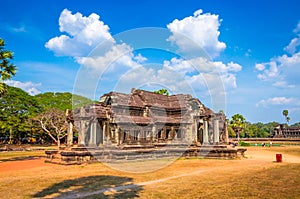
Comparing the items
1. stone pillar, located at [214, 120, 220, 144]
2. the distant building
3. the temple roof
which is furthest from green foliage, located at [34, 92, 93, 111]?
the distant building

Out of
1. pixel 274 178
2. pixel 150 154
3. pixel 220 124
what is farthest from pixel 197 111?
pixel 274 178

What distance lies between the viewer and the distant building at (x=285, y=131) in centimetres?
8550

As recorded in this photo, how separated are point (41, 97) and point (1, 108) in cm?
1259

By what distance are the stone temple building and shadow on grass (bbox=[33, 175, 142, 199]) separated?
969 centimetres

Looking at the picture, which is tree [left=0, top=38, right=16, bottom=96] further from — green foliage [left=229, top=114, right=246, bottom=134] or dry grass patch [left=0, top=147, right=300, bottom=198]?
green foliage [left=229, top=114, right=246, bottom=134]

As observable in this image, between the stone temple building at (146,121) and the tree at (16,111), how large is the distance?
2448 centimetres

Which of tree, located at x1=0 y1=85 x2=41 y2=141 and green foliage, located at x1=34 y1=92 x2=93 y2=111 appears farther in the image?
green foliage, located at x1=34 y1=92 x2=93 y2=111

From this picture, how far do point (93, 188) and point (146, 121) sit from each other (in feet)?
54.6

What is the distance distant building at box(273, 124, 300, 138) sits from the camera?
85500 mm

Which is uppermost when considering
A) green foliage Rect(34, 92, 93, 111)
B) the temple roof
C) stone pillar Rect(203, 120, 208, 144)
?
green foliage Rect(34, 92, 93, 111)

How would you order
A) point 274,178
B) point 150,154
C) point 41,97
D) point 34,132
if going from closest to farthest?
point 274,178 < point 150,154 < point 34,132 < point 41,97

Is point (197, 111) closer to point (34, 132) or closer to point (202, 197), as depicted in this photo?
point (202, 197)

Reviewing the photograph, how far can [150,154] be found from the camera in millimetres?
26562

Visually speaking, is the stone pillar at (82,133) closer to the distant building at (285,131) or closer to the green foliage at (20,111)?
the green foliage at (20,111)
